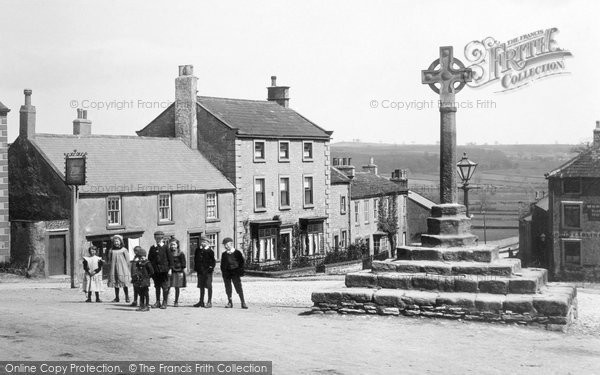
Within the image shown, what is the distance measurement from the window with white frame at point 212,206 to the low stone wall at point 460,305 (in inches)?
888

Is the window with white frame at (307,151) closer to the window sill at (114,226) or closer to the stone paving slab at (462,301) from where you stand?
the window sill at (114,226)

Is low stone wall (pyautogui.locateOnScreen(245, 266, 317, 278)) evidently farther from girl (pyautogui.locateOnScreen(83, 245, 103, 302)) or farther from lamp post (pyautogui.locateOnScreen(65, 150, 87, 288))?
girl (pyautogui.locateOnScreen(83, 245, 103, 302))

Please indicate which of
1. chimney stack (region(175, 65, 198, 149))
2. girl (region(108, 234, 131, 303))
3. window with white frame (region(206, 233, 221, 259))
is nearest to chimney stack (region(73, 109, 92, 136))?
chimney stack (region(175, 65, 198, 149))

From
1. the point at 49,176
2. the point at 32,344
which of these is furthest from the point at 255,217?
the point at 32,344

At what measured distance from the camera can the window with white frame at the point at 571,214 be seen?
44.6 meters

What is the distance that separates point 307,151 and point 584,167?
662 inches

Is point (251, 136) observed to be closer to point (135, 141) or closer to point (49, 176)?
A: point (135, 141)

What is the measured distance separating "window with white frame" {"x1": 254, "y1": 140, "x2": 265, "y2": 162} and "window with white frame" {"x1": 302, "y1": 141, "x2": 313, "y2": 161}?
3407 mm

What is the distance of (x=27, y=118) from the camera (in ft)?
108

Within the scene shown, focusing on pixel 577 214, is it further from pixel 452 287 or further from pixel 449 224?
pixel 452 287

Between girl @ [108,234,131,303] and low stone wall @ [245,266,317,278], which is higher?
girl @ [108,234,131,303]

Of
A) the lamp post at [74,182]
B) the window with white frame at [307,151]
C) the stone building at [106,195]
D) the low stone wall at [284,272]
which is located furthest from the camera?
the window with white frame at [307,151]

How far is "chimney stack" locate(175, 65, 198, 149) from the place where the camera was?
132 feet

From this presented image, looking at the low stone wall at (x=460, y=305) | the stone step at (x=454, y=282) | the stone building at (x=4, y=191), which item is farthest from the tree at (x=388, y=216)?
the low stone wall at (x=460, y=305)
